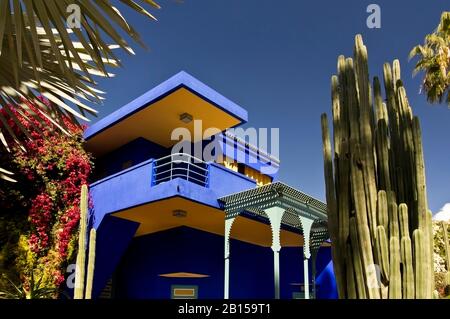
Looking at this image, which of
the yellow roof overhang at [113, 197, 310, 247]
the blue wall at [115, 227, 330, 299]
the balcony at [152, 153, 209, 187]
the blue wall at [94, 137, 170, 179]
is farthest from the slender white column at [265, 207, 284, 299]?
the blue wall at [94, 137, 170, 179]

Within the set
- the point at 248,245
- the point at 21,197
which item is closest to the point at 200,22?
the point at 21,197

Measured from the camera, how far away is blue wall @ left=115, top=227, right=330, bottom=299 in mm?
13352

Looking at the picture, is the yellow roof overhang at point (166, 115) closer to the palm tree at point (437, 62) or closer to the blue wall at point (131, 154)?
the blue wall at point (131, 154)

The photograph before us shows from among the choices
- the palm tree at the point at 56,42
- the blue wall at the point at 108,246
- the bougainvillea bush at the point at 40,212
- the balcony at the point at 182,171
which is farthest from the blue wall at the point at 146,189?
the palm tree at the point at 56,42

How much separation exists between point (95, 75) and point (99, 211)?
273 inches

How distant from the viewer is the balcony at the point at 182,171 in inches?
441

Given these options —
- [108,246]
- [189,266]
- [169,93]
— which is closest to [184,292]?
[189,266]

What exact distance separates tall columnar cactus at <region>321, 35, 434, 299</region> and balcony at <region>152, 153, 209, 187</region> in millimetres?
6007

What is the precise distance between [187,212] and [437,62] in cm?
934

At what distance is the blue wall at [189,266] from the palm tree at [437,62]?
316 inches

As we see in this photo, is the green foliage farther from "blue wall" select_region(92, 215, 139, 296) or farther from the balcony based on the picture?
the balcony

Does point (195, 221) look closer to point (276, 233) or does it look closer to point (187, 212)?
point (187, 212)

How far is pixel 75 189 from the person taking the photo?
42.0 feet
